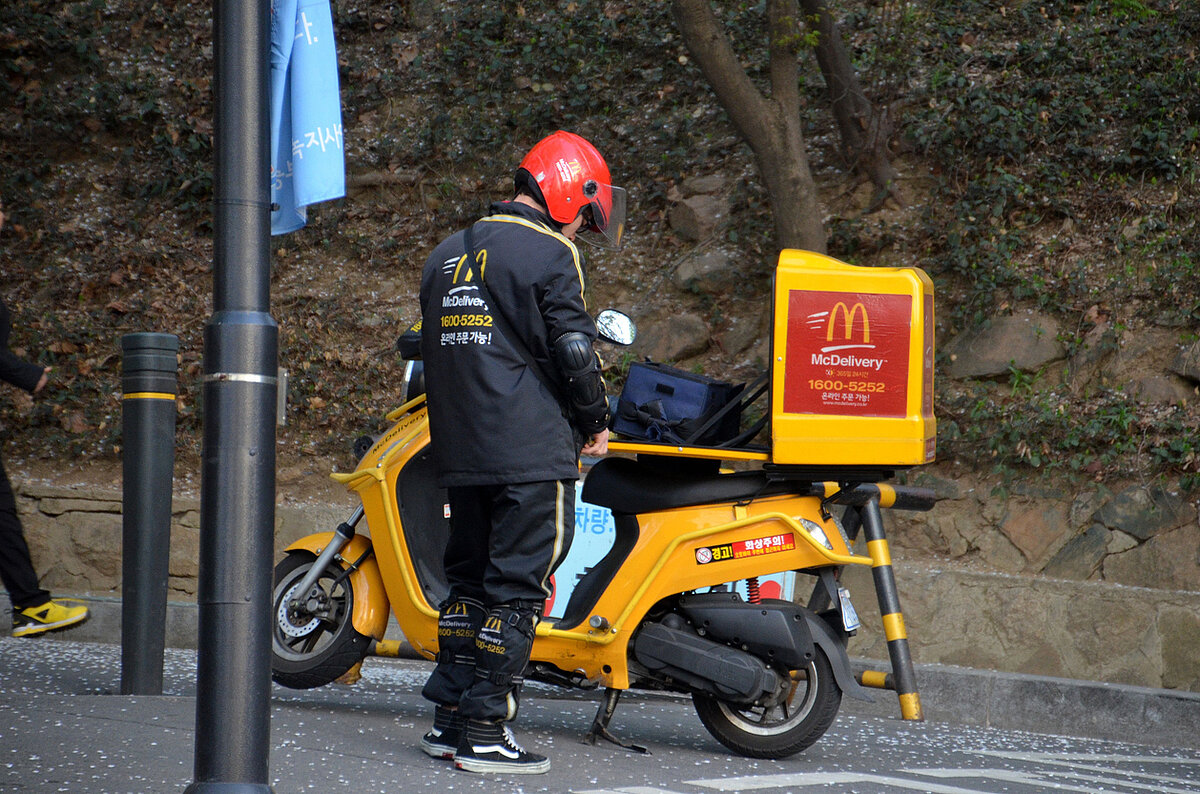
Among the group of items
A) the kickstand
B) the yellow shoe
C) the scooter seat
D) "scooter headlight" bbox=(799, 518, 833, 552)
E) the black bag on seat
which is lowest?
the kickstand

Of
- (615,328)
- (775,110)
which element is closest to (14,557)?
(615,328)

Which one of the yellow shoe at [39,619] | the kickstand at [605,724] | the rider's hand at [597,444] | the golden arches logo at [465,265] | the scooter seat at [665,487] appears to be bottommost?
the kickstand at [605,724]

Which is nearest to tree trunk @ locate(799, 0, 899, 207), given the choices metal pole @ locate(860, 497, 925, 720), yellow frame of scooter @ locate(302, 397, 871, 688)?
metal pole @ locate(860, 497, 925, 720)

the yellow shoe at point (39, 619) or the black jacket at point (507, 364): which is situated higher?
the black jacket at point (507, 364)

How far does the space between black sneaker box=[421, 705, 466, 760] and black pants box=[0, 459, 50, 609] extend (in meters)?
2.99

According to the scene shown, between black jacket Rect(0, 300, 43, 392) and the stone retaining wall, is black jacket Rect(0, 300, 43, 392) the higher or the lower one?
the higher one

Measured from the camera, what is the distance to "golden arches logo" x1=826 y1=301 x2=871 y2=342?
4.23 meters

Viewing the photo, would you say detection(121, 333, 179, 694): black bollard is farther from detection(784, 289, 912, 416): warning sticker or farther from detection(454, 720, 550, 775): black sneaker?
detection(784, 289, 912, 416): warning sticker

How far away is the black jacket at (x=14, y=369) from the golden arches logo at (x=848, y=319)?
417cm

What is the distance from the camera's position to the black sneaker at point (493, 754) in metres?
3.69

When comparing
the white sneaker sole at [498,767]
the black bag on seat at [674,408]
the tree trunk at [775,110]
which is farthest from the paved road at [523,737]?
the tree trunk at [775,110]

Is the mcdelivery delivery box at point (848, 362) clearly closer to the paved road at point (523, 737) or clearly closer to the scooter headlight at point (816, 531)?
the scooter headlight at point (816, 531)

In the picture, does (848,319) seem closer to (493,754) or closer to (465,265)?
(465,265)

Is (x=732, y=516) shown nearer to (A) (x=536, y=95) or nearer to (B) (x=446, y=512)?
(B) (x=446, y=512)
